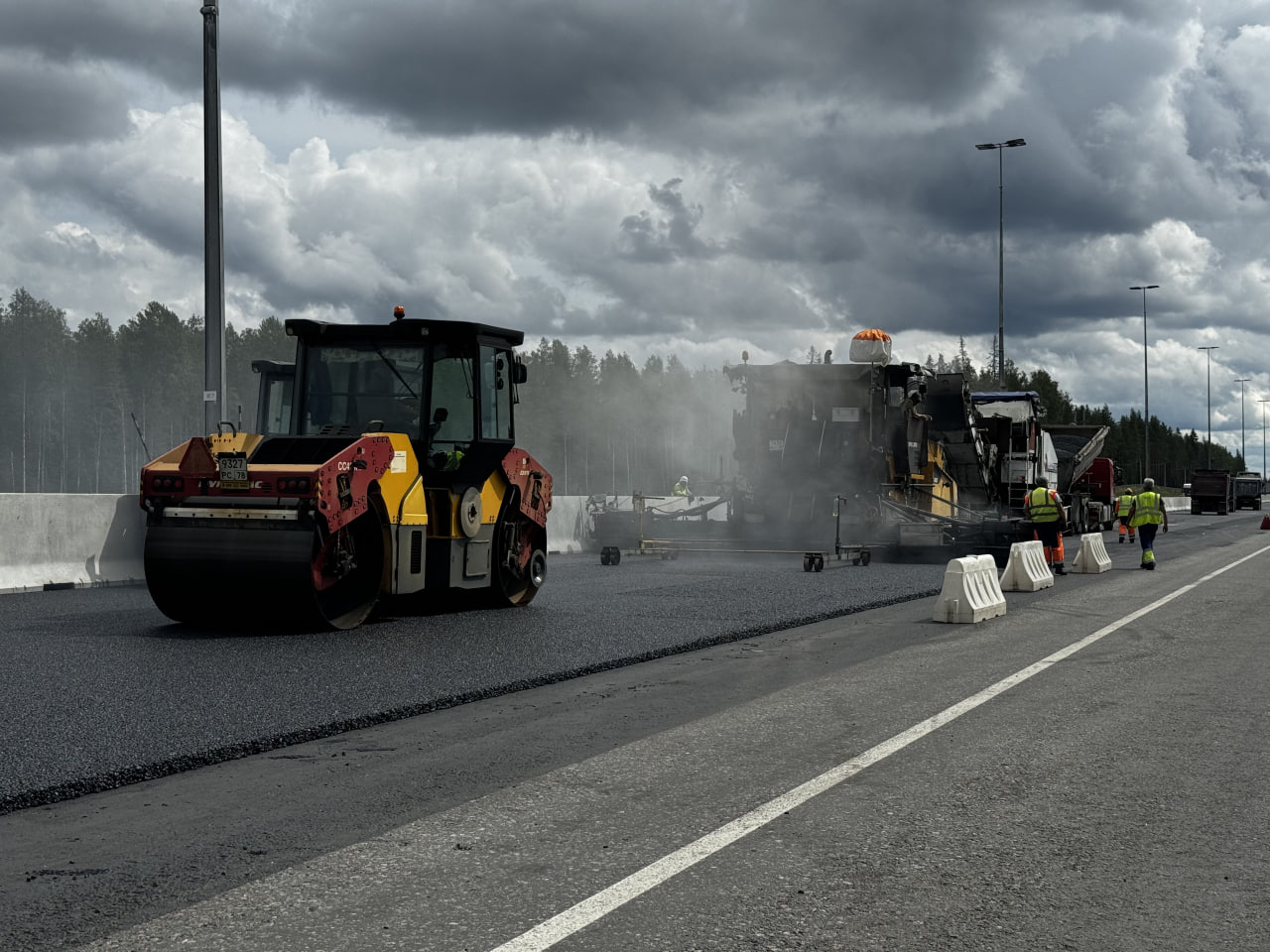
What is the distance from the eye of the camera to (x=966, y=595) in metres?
12.9

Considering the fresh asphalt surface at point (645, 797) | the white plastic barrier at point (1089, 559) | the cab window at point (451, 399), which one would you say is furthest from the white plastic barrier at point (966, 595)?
the white plastic barrier at point (1089, 559)

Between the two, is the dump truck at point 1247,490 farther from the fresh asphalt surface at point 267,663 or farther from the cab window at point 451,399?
the cab window at point 451,399

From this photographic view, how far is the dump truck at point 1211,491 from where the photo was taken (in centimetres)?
6625

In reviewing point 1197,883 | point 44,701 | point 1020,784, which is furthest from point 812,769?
point 44,701

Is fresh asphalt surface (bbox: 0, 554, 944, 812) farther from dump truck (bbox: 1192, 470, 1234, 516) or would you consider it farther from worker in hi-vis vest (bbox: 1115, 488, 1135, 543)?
dump truck (bbox: 1192, 470, 1234, 516)

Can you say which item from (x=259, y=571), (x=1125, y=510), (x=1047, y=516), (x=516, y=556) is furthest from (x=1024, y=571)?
(x=1125, y=510)

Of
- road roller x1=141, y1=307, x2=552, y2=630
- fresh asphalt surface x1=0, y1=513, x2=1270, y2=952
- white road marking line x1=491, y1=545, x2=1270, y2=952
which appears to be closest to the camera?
white road marking line x1=491, y1=545, x2=1270, y2=952

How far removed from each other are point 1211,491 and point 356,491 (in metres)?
64.1

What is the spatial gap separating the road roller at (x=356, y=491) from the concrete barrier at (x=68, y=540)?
3.88m

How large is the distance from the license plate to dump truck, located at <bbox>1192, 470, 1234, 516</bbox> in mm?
63851

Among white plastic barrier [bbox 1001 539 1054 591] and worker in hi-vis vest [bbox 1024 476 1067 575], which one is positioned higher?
worker in hi-vis vest [bbox 1024 476 1067 575]

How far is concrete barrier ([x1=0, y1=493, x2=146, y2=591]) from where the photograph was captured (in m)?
14.8

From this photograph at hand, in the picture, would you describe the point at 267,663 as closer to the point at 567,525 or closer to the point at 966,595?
the point at 966,595

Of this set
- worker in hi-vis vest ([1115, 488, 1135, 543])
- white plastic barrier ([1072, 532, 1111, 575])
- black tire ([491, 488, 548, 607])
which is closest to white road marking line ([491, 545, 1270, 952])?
black tire ([491, 488, 548, 607])
